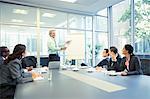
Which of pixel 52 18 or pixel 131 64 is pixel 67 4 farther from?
pixel 131 64

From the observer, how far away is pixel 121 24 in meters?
6.71

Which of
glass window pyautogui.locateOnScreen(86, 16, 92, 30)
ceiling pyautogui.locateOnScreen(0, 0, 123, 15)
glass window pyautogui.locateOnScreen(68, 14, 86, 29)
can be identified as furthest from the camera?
glass window pyautogui.locateOnScreen(86, 16, 92, 30)

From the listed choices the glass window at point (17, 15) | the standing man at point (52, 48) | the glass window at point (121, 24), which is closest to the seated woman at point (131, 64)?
the standing man at point (52, 48)

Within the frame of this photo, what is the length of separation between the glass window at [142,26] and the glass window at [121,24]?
37 cm

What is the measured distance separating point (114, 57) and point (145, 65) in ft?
3.71

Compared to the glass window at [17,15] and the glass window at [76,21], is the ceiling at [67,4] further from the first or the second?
the glass window at [76,21]

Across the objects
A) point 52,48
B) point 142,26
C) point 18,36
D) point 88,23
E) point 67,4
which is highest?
point 67,4

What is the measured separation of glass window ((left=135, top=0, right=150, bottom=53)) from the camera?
5.45m

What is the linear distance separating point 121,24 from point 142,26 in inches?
45.7

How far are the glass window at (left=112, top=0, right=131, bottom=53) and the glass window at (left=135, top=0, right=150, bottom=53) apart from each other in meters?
0.37

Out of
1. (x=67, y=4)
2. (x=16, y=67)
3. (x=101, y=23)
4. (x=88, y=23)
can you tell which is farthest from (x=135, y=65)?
(x=101, y=23)

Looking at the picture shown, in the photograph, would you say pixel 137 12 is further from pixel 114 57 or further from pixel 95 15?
pixel 114 57

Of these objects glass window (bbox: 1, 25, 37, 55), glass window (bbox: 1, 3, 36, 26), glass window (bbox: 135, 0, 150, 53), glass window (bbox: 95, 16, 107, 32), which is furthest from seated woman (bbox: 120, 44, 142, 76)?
glass window (bbox: 95, 16, 107, 32)

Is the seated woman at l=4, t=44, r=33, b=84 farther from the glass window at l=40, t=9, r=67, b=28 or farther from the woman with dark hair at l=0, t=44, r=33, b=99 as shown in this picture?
the glass window at l=40, t=9, r=67, b=28
